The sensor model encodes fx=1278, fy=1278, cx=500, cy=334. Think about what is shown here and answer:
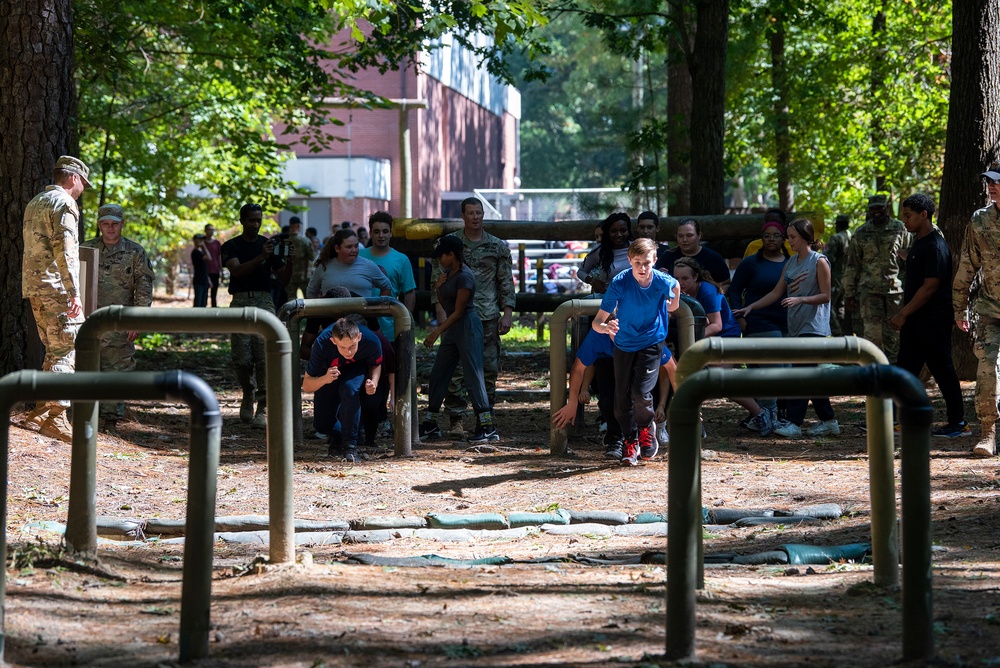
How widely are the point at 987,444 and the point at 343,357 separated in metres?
4.63

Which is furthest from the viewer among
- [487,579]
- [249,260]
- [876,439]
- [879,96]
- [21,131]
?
[879,96]

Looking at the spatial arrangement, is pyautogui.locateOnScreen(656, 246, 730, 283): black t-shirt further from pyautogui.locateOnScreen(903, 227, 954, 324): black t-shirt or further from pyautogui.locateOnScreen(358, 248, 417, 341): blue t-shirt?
pyautogui.locateOnScreen(358, 248, 417, 341): blue t-shirt

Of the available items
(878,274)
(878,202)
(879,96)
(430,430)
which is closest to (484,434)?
(430,430)

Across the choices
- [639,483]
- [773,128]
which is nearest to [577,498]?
[639,483]

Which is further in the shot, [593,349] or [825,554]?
[593,349]

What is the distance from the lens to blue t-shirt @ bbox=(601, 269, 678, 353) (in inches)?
344

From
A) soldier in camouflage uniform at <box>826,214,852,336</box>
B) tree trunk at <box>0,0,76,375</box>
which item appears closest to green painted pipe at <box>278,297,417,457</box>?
tree trunk at <box>0,0,76,375</box>

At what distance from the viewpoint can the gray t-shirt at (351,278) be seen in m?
10.3

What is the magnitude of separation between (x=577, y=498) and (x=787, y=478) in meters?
1.56

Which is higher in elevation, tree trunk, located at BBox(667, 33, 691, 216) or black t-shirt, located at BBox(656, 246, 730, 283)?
tree trunk, located at BBox(667, 33, 691, 216)

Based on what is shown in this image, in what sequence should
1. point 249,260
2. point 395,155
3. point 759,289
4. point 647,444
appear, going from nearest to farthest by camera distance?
point 647,444 → point 759,289 → point 249,260 → point 395,155

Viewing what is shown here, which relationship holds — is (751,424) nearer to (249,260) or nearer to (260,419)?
(260,419)

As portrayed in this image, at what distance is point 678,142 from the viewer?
20859 millimetres

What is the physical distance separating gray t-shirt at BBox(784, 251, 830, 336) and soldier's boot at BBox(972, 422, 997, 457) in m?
1.59
